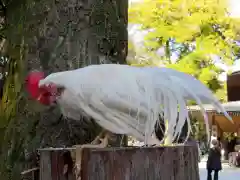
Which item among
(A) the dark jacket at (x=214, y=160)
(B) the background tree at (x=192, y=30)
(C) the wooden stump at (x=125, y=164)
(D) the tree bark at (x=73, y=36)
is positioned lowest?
(A) the dark jacket at (x=214, y=160)

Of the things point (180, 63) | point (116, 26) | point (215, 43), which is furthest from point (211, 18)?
point (116, 26)

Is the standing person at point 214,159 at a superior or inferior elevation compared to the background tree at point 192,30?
inferior

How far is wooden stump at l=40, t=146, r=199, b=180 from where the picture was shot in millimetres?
1554

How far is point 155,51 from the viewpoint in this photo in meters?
14.6

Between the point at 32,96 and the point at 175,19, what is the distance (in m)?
11.3

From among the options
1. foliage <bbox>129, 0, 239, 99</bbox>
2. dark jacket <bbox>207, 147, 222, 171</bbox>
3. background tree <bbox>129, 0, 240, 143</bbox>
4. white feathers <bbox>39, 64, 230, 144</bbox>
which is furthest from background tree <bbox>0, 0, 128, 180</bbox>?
foliage <bbox>129, 0, 239, 99</bbox>

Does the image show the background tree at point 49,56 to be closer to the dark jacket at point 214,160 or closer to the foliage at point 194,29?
the dark jacket at point 214,160

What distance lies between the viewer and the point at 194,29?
13.2 metres

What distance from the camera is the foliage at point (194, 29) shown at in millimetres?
12938

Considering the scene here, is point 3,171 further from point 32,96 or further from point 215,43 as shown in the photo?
point 215,43

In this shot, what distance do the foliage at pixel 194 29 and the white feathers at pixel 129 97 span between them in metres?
10.9

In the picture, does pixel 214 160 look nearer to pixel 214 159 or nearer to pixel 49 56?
pixel 214 159

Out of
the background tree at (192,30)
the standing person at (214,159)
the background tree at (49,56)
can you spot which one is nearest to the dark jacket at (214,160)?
the standing person at (214,159)

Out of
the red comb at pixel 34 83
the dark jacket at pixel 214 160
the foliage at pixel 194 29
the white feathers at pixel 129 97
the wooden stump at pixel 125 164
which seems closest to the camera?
the wooden stump at pixel 125 164
